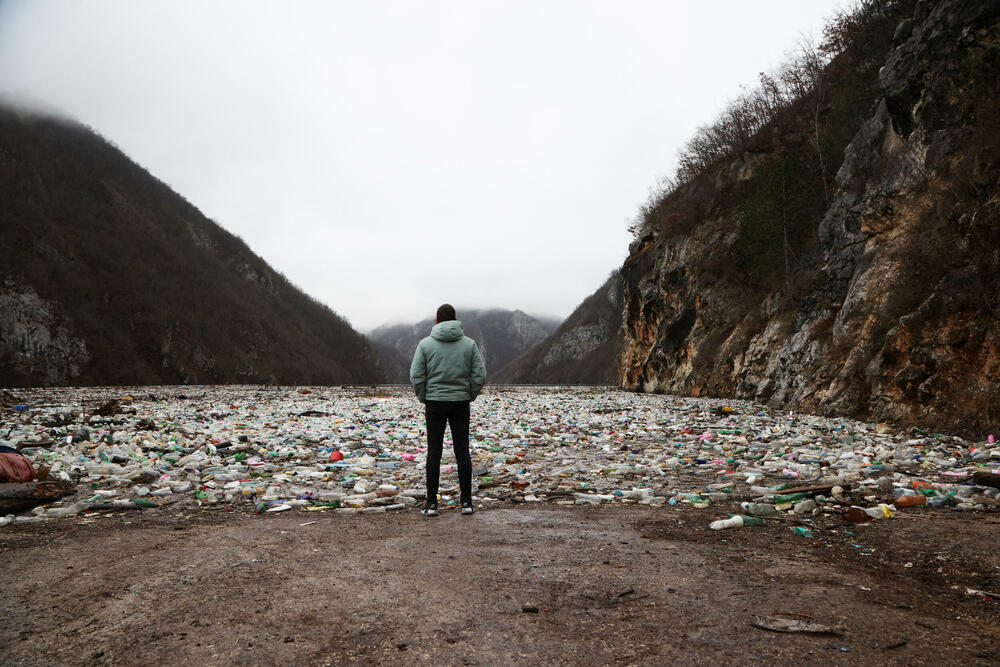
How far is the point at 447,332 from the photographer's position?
614cm

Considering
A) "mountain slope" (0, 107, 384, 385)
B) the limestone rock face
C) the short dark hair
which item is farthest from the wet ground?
the limestone rock face

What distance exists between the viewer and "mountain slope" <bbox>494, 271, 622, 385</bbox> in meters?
126

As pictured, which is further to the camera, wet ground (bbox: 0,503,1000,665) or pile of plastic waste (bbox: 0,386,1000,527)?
pile of plastic waste (bbox: 0,386,1000,527)

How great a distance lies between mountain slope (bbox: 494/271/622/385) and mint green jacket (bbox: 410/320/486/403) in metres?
114

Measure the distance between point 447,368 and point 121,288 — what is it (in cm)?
9129

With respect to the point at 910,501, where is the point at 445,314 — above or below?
above

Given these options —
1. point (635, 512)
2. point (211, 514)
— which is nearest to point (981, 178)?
point (635, 512)

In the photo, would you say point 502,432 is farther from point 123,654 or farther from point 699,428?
point 123,654

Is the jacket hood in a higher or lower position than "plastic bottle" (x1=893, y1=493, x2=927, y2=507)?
higher

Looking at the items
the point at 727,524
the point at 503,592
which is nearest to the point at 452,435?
the point at 503,592

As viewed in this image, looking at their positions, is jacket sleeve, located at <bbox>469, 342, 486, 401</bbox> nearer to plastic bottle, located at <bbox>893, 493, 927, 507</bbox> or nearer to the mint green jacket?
the mint green jacket

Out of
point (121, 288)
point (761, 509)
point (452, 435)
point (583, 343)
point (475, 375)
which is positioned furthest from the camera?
point (583, 343)

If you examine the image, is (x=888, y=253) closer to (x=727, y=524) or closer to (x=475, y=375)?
(x=727, y=524)

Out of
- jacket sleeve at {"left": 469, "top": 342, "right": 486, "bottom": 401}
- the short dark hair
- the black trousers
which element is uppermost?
the short dark hair
